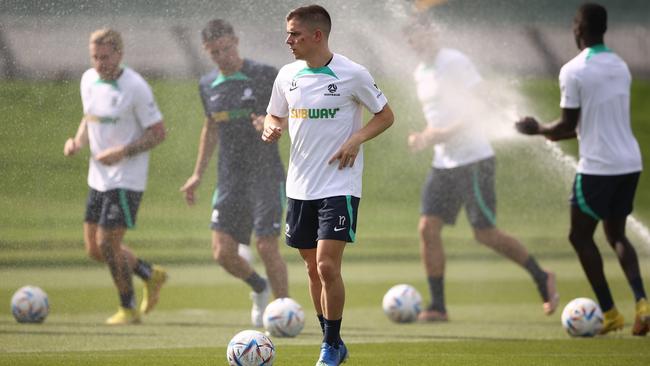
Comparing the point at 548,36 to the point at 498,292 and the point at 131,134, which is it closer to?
the point at 498,292

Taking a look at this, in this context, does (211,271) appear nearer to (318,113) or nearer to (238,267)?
(238,267)

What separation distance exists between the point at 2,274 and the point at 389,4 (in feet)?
15.0

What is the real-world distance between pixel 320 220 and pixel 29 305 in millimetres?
3738

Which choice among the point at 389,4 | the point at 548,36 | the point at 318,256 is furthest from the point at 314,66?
the point at 548,36

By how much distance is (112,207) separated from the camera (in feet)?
37.0

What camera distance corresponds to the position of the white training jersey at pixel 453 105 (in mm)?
→ 12039

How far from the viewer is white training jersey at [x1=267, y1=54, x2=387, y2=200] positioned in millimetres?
8062

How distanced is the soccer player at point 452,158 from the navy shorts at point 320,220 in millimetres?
3779

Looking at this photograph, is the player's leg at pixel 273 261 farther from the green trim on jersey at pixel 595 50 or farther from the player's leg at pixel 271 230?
the green trim on jersey at pixel 595 50

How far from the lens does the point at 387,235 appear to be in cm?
1906

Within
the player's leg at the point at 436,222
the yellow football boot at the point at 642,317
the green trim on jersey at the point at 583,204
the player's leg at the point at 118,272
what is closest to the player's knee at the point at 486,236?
the player's leg at the point at 436,222

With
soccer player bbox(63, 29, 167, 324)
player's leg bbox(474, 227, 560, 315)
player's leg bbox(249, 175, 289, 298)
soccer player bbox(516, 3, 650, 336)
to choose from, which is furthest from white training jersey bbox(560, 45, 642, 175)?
soccer player bbox(63, 29, 167, 324)

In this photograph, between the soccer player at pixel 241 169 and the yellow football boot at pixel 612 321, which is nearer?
the yellow football boot at pixel 612 321

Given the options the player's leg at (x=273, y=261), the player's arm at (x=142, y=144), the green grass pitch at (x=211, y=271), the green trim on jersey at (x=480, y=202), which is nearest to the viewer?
the green grass pitch at (x=211, y=271)
